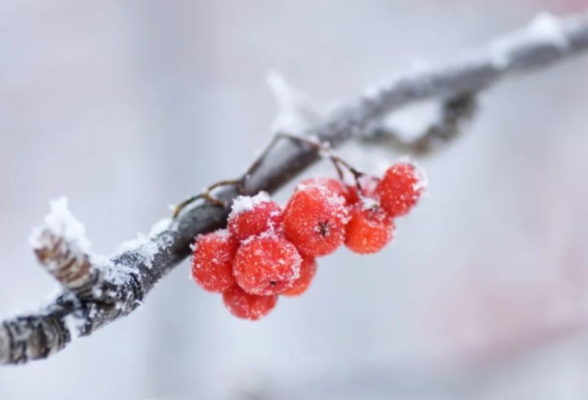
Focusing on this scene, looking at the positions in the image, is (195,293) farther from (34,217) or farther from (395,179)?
(395,179)

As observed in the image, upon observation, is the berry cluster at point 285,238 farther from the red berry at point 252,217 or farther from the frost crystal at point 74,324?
the frost crystal at point 74,324

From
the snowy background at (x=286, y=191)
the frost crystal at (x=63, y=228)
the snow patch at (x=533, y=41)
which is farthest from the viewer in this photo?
the snowy background at (x=286, y=191)

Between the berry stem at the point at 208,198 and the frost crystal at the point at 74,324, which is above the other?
the berry stem at the point at 208,198

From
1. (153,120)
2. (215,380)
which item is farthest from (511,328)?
(153,120)

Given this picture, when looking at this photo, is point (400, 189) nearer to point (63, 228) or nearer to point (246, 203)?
point (246, 203)

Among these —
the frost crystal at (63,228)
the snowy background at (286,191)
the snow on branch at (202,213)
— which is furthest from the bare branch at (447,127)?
the snowy background at (286,191)

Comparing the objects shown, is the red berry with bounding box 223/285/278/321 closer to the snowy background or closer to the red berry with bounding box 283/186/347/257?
the red berry with bounding box 283/186/347/257

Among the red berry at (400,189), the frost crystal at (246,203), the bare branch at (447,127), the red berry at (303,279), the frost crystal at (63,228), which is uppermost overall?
the bare branch at (447,127)
